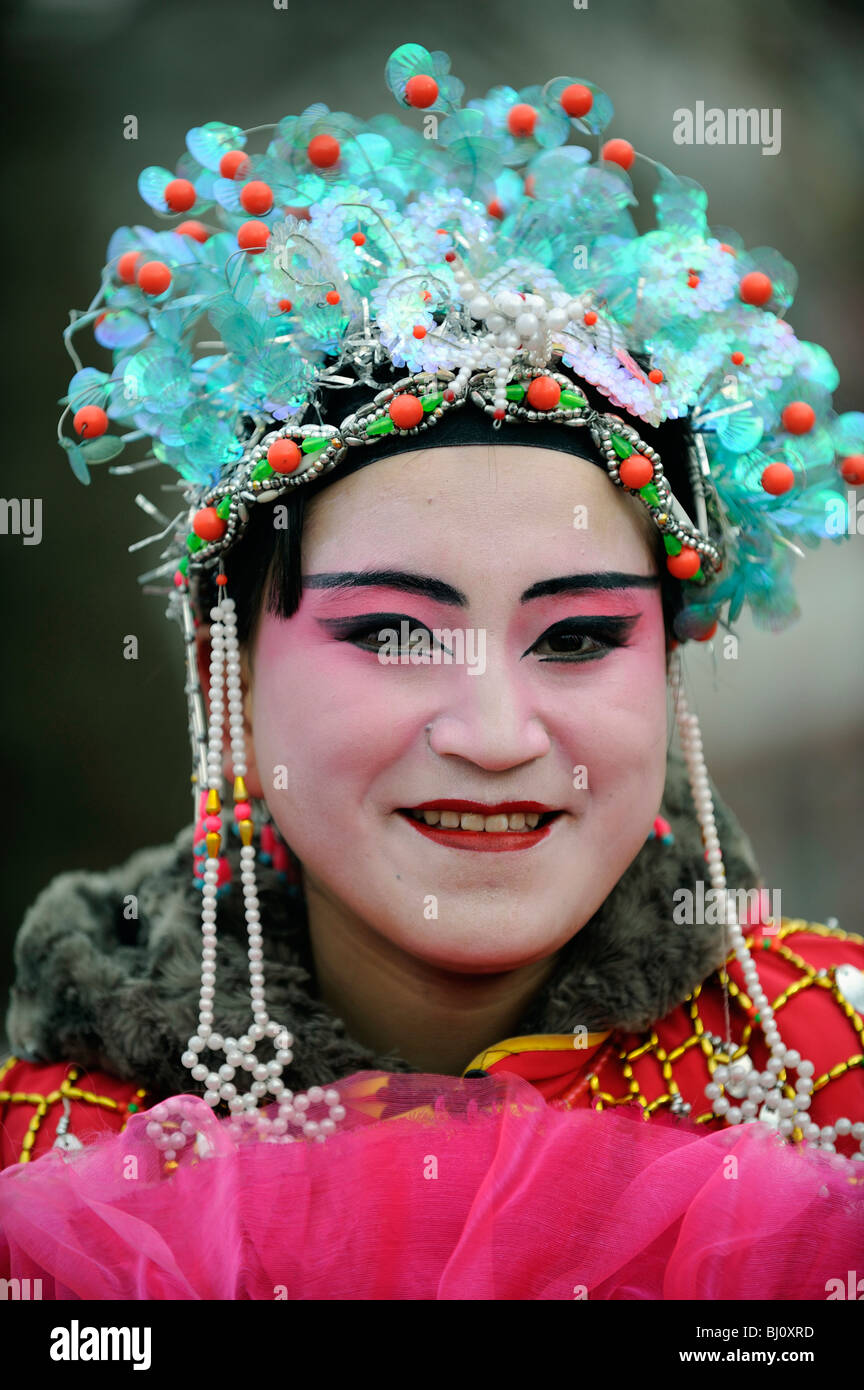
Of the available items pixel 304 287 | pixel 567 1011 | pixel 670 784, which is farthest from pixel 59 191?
pixel 567 1011

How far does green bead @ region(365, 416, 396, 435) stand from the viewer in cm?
142

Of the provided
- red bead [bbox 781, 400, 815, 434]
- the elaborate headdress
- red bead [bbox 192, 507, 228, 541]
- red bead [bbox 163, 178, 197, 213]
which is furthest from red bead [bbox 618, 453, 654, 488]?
red bead [bbox 163, 178, 197, 213]

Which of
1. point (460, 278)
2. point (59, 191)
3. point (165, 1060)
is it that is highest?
point (59, 191)

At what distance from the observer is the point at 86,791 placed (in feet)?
9.88

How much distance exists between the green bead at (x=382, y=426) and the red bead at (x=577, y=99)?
0.46 metres

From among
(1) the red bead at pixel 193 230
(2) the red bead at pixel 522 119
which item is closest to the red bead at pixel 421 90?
(2) the red bead at pixel 522 119

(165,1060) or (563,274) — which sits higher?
(563,274)

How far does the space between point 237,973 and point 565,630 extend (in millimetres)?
611

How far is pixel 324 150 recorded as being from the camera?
1.46 m

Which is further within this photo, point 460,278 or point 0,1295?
point 460,278

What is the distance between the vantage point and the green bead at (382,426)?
142 cm

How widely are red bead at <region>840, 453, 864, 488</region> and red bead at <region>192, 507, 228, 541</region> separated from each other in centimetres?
81
